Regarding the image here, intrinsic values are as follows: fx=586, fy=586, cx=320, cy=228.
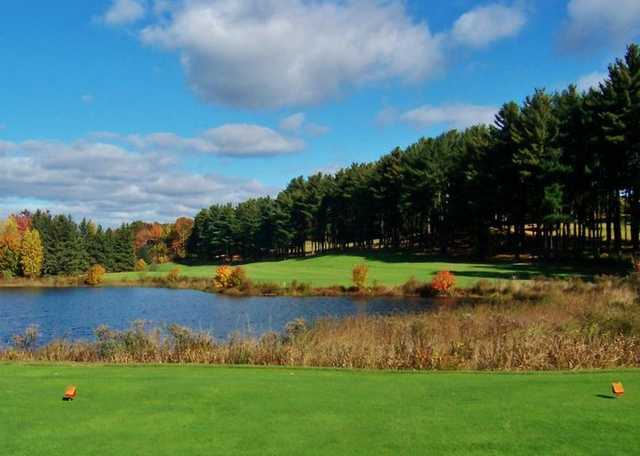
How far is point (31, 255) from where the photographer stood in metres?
90.6

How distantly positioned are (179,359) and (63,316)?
2722cm

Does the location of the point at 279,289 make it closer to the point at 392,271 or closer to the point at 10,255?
the point at 392,271

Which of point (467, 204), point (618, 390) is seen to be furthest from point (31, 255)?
point (618, 390)

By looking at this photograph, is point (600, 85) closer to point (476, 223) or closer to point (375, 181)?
point (476, 223)

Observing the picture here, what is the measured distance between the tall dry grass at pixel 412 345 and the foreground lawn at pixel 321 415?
1.83 metres

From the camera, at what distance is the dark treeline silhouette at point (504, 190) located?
4659 centimetres

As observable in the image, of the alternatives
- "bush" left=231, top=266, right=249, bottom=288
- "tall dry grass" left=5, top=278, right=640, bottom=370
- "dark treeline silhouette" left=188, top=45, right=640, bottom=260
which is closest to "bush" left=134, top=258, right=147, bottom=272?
"dark treeline silhouette" left=188, top=45, right=640, bottom=260

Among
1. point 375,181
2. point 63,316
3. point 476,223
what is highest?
point 375,181

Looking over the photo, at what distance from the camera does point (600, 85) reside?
46.7m

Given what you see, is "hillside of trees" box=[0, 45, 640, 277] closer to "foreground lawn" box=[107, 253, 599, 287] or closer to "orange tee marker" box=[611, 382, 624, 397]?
"foreground lawn" box=[107, 253, 599, 287]

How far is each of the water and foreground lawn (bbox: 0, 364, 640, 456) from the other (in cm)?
1648

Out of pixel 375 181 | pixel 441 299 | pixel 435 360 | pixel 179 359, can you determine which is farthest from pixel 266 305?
pixel 375 181

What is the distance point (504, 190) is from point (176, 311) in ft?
107

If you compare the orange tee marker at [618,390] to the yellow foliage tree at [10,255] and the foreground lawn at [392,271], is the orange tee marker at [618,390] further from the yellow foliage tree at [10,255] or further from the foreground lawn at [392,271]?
the yellow foliage tree at [10,255]
